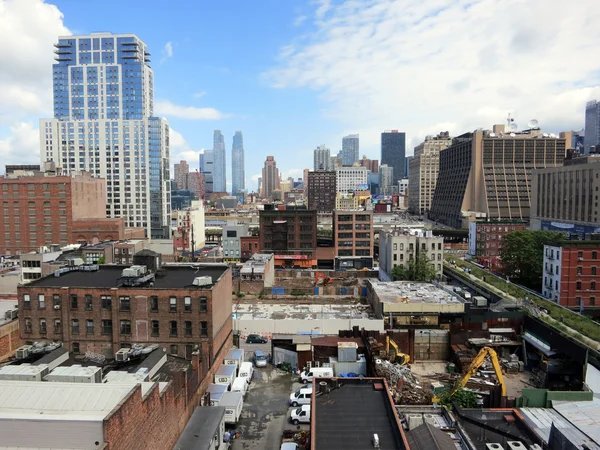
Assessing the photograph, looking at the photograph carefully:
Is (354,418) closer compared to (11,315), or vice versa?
(354,418)

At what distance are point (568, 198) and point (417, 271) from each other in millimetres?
58297

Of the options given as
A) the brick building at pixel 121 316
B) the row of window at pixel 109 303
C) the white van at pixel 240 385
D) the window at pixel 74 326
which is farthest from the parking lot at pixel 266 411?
the window at pixel 74 326

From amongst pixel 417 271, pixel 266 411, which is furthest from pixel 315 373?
pixel 417 271

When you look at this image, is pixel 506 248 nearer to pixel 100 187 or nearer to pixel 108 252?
pixel 108 252

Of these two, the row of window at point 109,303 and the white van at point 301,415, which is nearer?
the white van at point 301,415

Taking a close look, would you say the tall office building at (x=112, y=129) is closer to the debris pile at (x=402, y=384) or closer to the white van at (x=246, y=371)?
the white van at (x=246, y=371)

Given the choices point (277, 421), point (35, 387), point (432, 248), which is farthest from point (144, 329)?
point (432, 248)

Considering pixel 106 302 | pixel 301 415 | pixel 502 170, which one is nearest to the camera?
pixel 301 415

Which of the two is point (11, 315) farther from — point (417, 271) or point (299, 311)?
point (417, 271)

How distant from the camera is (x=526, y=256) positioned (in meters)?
72.6

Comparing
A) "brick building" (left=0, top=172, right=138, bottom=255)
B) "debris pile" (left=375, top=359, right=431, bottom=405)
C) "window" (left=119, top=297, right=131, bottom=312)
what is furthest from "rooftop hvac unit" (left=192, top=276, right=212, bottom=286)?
"brick building" (left=0, top=172, right=138, bottom=255)

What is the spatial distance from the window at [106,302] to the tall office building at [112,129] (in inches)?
4201

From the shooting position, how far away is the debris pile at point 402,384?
1271 inches

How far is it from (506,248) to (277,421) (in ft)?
197
